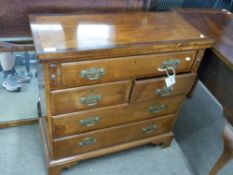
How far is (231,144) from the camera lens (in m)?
1.02

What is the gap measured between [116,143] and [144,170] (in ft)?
0.80

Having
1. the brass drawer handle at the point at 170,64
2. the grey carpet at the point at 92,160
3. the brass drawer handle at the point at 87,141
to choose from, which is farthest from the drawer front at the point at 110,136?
the brass drawer handle at the point at 170,64

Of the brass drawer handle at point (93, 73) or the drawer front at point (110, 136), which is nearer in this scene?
the brass drawer handle at point (93, 73)

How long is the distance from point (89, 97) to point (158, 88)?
0.34 metres

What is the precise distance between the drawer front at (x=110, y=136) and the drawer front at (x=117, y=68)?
340 millimetres

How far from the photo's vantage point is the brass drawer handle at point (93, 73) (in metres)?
0.93

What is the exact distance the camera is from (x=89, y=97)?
1.03 m

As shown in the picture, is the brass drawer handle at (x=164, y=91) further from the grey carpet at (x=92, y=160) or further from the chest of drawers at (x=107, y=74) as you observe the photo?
the grey carpet at (x=92, y=160)

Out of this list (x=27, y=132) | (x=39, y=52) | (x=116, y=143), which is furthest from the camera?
(x=27, y=132)

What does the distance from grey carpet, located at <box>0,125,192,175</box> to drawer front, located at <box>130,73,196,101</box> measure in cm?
48

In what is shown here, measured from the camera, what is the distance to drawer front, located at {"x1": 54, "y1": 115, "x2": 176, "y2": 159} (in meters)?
1.20

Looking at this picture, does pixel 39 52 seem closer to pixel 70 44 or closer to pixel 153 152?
pixel 70 44

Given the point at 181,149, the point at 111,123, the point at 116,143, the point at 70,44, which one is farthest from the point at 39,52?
the point at 181,149

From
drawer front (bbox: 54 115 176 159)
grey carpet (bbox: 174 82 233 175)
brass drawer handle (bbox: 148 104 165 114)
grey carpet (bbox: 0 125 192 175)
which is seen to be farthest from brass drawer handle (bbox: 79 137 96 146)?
grey carpet (bbox: 174 82 233 175)
